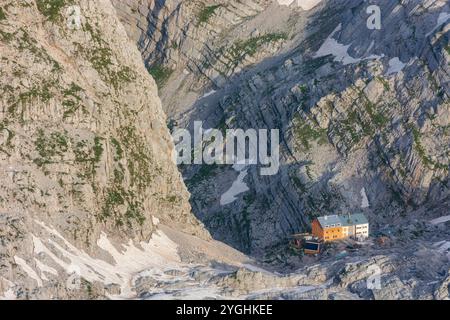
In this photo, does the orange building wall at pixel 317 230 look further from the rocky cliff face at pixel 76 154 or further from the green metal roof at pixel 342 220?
the rocky cliff face at pixel 76 154

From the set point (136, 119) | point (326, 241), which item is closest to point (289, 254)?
point (326, 241)

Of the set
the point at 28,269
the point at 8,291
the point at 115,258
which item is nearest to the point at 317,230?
the point at 115,258

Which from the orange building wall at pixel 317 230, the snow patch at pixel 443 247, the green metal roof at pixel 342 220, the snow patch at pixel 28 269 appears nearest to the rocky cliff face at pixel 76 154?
the snow patch at pixel 28 269

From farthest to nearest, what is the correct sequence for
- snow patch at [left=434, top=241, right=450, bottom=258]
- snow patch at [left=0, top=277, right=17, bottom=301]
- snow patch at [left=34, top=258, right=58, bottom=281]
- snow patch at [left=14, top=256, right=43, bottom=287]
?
snow patch at [left=434, top=241, right=450, bottom=258], snow patch at [left=34, top=258, right=58, bottom=281], snow patch at [left=14, top=256, right=43, bottom=287], snow patch at [left=0, top=277, right=17, bottom=301]

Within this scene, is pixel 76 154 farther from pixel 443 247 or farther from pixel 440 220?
pixel 440 220

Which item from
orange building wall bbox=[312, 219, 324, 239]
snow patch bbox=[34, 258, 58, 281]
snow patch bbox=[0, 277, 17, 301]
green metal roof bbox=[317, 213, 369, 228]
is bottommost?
snow patch bbox=[0, 277, 17, 301]

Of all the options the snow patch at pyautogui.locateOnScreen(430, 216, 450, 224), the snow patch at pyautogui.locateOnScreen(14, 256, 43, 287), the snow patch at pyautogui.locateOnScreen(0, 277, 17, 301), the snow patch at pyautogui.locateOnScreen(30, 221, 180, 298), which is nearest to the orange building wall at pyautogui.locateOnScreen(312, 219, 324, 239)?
the snow patch at pyautogui.locateOnScreen(430, 216, 450, 224)

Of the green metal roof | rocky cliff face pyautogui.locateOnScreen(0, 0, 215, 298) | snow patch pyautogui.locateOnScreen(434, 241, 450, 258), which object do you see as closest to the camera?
rocky cliff face pyautogui.locateOnScreen(0, 0, 215, 298)

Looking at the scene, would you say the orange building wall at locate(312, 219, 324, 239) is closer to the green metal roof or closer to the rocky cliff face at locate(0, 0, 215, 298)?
the green metal roof
